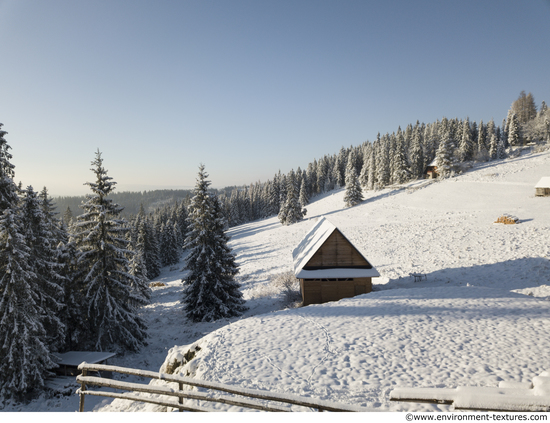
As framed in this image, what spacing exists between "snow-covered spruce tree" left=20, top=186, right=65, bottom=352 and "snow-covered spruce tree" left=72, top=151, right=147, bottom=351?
136cm

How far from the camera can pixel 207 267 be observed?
20703 mm

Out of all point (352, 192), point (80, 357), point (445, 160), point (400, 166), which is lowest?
point (80, 357)

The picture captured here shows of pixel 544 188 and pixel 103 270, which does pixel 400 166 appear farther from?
pixel 103 270

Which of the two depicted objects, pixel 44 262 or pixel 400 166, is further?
pixel 400 166

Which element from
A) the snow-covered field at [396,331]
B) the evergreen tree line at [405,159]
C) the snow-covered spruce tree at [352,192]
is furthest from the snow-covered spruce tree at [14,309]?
the snow-covered spruce tree at [352,192]

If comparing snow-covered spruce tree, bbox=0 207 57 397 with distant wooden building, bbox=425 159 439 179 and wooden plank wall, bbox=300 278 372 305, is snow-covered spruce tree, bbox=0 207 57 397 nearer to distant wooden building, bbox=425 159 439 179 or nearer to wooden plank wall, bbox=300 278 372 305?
wooden plank wall, bbox=300 278 372 305

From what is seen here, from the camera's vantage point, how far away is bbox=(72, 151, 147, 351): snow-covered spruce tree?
15.9 metres

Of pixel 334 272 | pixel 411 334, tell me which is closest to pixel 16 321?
pixel 411 334

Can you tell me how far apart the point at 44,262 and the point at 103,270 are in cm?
291

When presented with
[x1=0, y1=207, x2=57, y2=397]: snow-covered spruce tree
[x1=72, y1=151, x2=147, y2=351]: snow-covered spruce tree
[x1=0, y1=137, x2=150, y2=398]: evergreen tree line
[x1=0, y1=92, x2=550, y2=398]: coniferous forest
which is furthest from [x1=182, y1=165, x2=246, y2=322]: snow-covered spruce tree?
[x1=0, y1=207, x2=57, y2=397]: snow-covered spruce tree

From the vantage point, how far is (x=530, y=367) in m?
7.91

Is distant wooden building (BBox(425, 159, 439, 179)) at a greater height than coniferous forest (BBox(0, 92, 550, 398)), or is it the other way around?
distant wooden building (BBox(425, 159, 439, 179))

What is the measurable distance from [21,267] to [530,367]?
20.7 m
